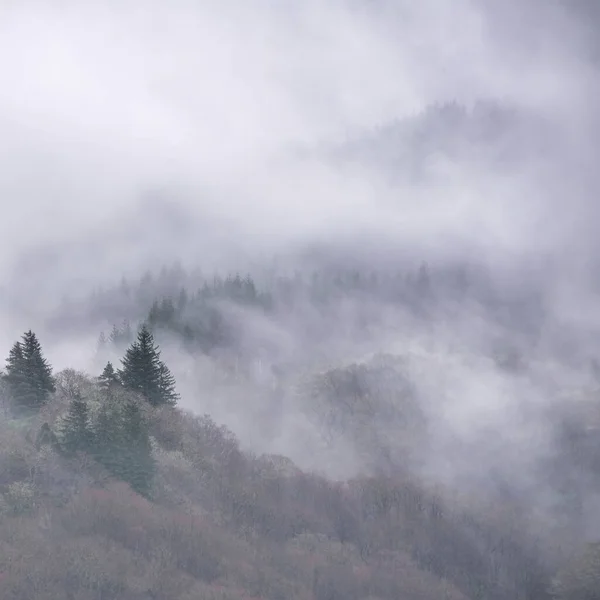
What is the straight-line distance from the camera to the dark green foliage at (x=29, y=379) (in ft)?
500

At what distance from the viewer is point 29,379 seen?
504 feet

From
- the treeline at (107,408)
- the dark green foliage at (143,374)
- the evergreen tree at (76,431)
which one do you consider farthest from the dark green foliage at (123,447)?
the dark green foliage at (143,374)

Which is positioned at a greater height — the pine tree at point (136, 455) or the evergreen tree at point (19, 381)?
the evergreen tree at point (19, 381)

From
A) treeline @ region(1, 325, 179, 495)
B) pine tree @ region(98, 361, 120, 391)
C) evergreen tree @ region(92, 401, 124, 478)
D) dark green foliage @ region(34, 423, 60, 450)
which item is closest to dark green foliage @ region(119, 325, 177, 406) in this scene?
treeline @ region(1, 325, 179, 495)

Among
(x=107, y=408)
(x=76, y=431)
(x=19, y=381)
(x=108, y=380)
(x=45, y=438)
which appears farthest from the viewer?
(x=108, y=380)

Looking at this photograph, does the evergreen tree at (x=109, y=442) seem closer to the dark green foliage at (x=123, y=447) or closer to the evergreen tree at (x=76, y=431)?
the dark green foliage at (x=123, y=447)

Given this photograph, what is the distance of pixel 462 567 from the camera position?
632ft

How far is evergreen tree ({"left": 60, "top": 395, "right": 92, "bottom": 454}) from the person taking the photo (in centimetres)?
14000

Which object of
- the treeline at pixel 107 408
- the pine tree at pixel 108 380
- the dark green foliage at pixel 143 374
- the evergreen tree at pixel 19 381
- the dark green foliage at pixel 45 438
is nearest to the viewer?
the dark green foliage at pixel 45 438

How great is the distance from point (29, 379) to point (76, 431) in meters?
17.5

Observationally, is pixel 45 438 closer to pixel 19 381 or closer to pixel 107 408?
pixel 107 408

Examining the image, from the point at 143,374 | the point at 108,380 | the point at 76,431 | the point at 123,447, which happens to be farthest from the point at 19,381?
the point at 123,447

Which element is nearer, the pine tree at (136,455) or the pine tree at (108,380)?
the pine tree at (136,455)

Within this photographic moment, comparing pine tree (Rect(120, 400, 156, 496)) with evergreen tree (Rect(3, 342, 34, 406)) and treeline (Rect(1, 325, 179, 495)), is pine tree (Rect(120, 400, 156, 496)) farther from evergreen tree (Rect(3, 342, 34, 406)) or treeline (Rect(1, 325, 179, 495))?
evergreen tree (Rect(3, 342, 34, 406))
